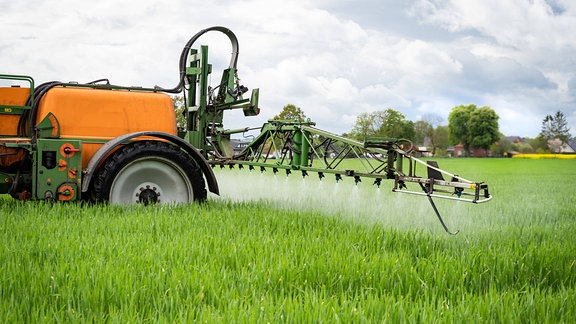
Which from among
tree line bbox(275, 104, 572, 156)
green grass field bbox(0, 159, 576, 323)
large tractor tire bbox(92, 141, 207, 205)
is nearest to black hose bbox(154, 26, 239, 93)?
large tractor tire bbox(92, 141, 207, 205)

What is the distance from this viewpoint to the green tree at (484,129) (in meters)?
75.9

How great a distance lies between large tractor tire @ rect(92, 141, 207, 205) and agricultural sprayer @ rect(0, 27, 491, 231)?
14mm

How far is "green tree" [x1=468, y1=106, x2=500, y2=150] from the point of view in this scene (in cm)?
7594

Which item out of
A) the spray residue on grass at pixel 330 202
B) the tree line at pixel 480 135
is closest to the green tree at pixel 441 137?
the tree line at pixel 480 135

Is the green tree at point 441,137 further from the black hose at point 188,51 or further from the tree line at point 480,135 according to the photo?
the black hose at point 188,51

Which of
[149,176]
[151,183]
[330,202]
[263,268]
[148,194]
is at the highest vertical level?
[149,176]

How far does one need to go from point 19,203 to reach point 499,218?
25.7ft

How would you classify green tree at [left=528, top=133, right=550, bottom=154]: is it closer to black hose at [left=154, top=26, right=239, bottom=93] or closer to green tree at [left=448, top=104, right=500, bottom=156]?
green tree at [left=448, top=104, right=500, bottom=156]

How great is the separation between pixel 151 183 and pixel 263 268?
13.7 ft

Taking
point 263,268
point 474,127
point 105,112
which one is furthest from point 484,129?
point 263,268

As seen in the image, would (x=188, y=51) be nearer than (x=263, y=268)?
No

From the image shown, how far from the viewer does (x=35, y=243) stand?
19.4 feet

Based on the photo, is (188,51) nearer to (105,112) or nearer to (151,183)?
(105,112)

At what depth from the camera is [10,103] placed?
8.91 metres
